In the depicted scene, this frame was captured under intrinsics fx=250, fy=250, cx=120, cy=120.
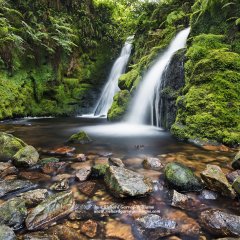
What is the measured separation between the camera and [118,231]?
2531 millimetres

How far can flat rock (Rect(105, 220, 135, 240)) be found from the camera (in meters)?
2.45

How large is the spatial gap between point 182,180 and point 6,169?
108 inches

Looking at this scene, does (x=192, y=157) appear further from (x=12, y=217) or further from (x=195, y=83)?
(x=12, y=217)

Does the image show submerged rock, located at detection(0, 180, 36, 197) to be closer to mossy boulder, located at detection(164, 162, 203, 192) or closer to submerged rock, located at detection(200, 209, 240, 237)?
mossy boulder, located at detection(164, 162, 203, 192)

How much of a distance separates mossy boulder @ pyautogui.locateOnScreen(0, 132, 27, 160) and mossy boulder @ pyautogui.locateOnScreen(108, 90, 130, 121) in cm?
593

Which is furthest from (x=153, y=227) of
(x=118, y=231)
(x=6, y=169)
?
(x=6, y=169)

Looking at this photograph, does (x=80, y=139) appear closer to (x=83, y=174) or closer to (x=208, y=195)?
(x=83, y=174)

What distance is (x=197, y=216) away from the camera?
2.79 metres

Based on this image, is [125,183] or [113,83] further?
[113,83]

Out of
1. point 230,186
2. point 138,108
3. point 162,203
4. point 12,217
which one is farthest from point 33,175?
point 138,108

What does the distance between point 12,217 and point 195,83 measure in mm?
6006

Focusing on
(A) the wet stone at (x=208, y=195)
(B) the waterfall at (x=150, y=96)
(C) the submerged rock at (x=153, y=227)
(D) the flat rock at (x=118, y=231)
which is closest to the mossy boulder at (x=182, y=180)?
(A) the wet stone at (x=208, y=195)

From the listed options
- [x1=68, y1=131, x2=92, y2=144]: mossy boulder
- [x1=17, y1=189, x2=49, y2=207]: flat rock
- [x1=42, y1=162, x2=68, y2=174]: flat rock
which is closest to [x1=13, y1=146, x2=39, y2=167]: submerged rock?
[x1=42, y1=162, x2=68, y2=174]: flat rock

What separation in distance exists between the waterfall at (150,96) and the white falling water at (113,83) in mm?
3720
